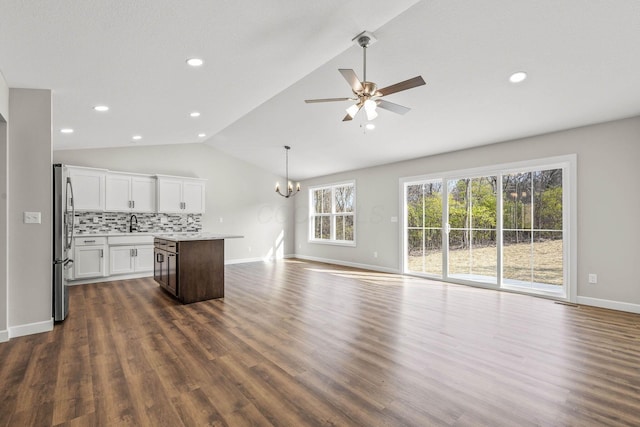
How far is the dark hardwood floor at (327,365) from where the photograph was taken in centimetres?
186

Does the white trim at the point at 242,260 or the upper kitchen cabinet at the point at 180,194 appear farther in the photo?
the white trim at the point at 242,260

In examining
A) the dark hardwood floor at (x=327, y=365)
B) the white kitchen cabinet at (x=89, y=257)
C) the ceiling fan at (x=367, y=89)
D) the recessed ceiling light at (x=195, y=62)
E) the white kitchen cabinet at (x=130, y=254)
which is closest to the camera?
the dark hardwood floor at (x=327, y=365)

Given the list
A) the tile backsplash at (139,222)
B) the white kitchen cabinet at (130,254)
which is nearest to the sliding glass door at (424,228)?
the tile backsplash at (139,222)

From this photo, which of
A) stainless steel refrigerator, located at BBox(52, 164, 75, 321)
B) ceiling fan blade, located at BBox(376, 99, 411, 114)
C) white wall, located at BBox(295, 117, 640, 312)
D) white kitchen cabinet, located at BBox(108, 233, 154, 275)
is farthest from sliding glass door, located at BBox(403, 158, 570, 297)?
stainless steel refrigerator, located at BBox(52, 164, 75, 321)

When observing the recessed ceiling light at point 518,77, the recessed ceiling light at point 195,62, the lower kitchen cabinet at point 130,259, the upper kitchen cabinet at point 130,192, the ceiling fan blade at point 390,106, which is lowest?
the lower kitchen cabinet at point 130,259

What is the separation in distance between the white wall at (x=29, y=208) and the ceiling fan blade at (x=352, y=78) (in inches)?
120

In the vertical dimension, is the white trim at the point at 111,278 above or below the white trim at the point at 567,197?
below

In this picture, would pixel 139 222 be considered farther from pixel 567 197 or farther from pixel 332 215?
pixel 567 197

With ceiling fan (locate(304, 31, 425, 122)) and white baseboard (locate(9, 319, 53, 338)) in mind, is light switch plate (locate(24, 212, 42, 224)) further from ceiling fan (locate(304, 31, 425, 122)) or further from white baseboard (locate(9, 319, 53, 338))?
ceiling fan (locate(304, 31, 425, 122))

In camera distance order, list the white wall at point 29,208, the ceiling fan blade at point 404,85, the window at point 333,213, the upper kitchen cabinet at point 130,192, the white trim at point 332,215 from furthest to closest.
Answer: the window at point 333,213 < the white trim at point 332,215 < the upper kitchen cabinet at point 130,192 < the white wall at point 29,208 < the ceiling fan blade at point 404,85

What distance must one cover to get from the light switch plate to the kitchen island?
149 cm

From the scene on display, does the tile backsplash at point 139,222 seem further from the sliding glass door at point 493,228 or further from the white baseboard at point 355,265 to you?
the sliding glass door at point 493,228

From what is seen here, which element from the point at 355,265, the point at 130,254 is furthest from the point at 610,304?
the point at 130,254

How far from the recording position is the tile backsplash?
5910 millimetres
